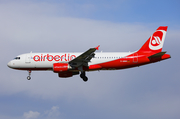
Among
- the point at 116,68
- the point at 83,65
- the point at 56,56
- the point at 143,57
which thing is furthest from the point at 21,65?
the point at 143,57

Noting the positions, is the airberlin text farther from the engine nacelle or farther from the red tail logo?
the red tail logo

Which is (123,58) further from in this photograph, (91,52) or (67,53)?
(67,53)

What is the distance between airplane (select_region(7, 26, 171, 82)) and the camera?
39781 millimetres

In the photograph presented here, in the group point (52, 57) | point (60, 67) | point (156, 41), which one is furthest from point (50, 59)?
point (156, 41)

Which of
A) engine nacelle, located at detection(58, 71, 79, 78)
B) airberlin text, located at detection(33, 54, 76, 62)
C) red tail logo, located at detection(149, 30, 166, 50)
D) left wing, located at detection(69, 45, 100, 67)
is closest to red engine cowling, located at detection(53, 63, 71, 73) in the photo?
left wing, located at detection(69, 45, 100, 67)

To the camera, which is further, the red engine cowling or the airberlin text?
the airberlin text

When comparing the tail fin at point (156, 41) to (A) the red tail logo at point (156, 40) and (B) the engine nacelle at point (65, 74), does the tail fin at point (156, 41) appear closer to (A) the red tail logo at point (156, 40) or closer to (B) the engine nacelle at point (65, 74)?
(A) the red tail logo at point (156, 40)

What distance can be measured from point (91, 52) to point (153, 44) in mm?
9719

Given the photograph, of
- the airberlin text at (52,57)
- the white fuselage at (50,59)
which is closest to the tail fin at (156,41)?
the white fuselage at (50,59)

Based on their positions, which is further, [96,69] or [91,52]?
[96,69]

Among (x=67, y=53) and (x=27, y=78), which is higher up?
(x=67, y=53)

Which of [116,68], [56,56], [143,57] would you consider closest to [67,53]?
[56,56]

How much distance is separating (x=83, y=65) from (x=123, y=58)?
560 cm

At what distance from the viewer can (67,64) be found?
39.8 m
